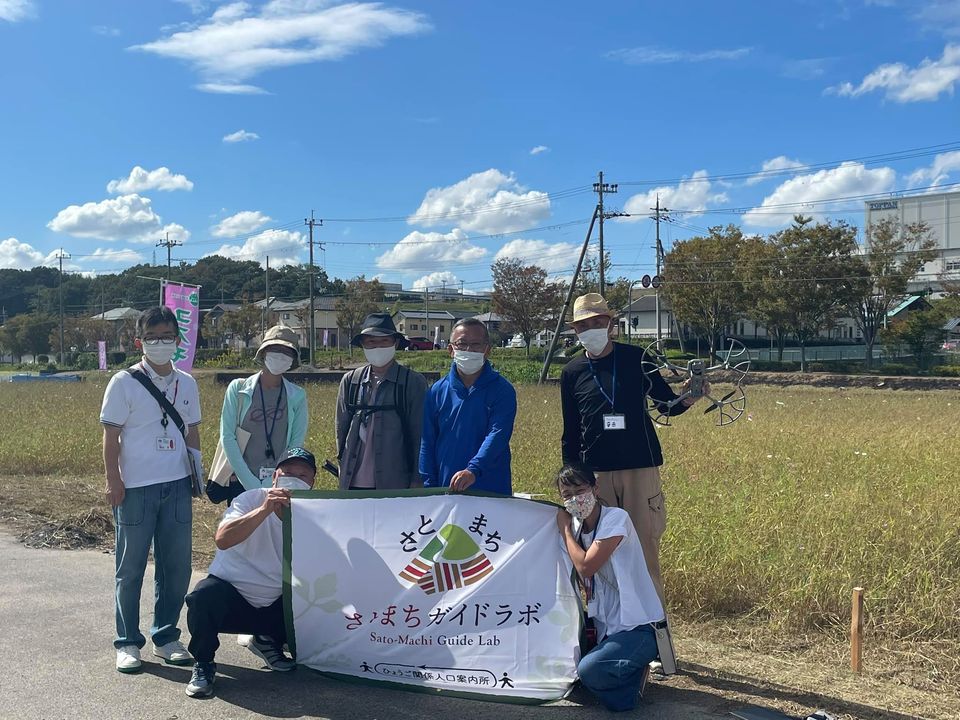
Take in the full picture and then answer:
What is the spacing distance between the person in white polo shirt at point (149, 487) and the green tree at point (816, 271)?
124 ft

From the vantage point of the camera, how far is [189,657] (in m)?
4.30

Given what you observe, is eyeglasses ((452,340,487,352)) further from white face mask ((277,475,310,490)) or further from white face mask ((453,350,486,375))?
white face mask ((277,475,310,490))

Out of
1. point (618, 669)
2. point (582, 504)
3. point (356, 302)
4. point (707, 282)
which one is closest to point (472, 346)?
point (582, 504)

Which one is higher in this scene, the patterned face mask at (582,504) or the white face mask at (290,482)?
the white face mask at (290,482)

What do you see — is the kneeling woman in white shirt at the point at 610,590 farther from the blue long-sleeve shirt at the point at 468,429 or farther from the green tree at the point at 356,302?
the green tree at the point at 356,302

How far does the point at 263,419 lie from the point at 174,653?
54.0 inches

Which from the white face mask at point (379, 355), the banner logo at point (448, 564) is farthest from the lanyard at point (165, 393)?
the banner logo at point (448, 564)

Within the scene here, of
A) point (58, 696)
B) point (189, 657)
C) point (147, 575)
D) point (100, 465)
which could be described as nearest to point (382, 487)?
point (189, 657)

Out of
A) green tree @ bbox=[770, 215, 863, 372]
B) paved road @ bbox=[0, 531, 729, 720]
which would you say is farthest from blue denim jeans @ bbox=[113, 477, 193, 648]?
green tree @ bbox=[770, 215, 863, 372]

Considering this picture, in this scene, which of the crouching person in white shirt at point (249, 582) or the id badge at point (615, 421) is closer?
the crouching person in white shirt at point (249, 582)

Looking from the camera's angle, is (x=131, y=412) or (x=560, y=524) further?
(x=131, y=412)

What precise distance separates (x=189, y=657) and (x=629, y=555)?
2.43 metres

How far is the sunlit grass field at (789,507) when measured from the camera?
4.75 meters

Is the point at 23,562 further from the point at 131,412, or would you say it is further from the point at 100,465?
the point at 100,465
